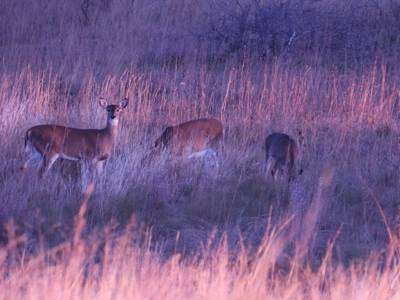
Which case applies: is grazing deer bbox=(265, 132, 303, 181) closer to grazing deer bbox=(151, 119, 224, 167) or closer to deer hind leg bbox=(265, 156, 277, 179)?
deer hind leg bbox=(265, 156, 277, 179)

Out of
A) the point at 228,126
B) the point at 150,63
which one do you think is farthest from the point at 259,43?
the point at 228,126

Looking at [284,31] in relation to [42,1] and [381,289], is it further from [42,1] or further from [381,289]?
[381,289]

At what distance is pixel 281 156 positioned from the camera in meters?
8.22

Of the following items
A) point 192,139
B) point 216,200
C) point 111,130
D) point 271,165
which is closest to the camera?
point 216,200

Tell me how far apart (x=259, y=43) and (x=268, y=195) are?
9.79 metres

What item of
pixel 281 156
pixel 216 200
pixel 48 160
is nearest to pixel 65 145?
pixel 48 160

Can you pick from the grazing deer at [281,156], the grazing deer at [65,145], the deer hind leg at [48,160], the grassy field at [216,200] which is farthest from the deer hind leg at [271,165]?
the deer hind leg at [48,160]

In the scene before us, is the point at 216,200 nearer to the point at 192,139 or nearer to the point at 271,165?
the point at 271,165

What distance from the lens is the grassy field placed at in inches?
173

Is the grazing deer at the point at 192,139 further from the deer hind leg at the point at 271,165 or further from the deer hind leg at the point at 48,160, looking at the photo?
the deer hind leg at the point at 48,160

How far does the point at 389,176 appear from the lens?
7668mm

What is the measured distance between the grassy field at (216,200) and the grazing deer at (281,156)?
21 cm

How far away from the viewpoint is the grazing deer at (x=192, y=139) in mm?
8693

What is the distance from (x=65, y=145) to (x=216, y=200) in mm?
2615
